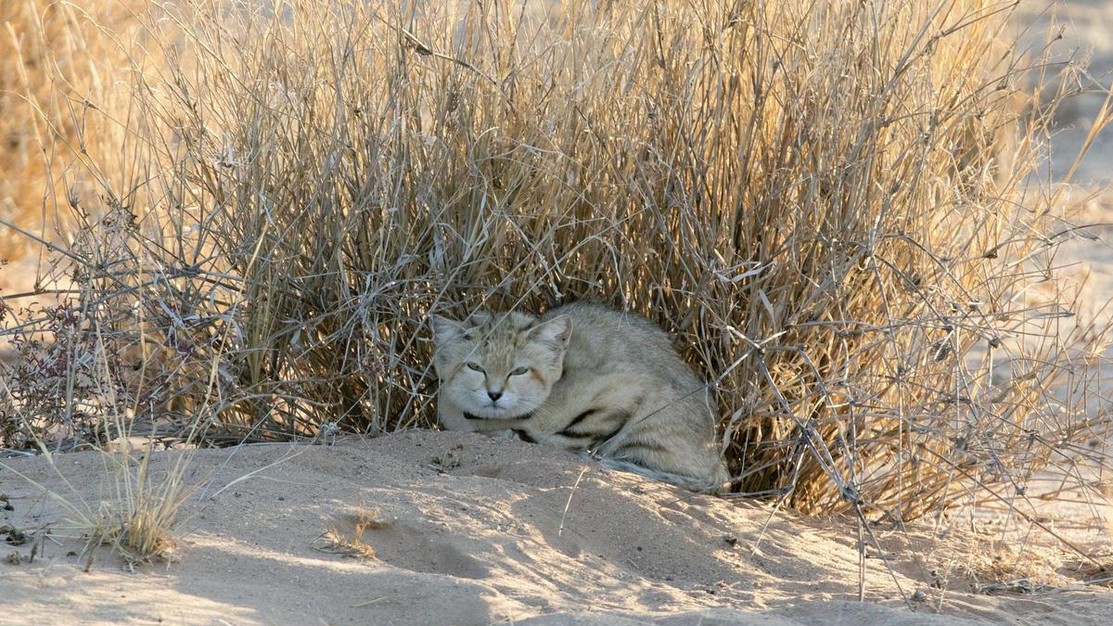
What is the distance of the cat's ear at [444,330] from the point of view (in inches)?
174

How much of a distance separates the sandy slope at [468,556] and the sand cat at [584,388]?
0.19 meters

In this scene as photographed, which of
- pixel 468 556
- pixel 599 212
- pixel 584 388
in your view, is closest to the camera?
pixel 468 556

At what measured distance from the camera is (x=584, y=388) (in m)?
4.64

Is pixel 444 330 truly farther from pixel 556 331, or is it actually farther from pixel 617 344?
pixel 617 344

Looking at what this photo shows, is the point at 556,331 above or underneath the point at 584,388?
above

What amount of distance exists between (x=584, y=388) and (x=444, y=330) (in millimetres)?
569

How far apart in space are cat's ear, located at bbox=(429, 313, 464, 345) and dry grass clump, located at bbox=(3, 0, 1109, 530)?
0.10 meters

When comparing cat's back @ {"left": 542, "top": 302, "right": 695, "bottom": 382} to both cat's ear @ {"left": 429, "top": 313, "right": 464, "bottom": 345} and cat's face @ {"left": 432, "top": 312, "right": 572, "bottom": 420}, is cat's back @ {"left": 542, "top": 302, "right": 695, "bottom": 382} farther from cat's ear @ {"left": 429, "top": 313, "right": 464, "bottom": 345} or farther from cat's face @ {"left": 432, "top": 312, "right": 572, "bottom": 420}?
cat's ear @ {"left": 429, "top": 313, "right": 464, "bottom": 345}

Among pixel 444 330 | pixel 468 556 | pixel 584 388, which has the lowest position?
pixel 468 556

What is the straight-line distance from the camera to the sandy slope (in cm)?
297

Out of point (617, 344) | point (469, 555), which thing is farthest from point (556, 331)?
point (469, 555)

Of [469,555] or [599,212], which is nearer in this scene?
[469,555]

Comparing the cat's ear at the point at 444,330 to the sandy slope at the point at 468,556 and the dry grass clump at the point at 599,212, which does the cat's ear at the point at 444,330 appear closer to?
the dry grass clump at the point at 599,212

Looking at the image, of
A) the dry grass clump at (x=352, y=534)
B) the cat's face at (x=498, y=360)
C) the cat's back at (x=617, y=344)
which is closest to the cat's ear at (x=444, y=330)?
the cat's face at (x=498, y=360)
